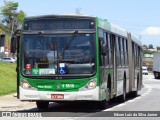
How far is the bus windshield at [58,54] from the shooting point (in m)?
17.8

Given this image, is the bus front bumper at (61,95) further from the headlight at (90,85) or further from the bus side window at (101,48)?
the bus side window at (101,48)

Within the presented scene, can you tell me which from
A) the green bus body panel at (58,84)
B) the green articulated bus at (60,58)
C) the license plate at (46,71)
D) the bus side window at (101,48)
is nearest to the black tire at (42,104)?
the green articulated bus at (60,58)

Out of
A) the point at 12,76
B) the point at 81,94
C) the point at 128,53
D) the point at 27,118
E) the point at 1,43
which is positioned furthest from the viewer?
the point at 12,76

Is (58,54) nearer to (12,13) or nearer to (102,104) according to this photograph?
(102,104)

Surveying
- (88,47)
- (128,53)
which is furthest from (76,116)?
(128,53)

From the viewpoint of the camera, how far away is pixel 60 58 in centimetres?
1788

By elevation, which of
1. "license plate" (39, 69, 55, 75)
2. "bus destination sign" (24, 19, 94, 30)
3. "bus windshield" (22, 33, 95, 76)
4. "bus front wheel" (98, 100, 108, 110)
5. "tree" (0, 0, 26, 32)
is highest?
"tree" (0, 0, 26, 32)

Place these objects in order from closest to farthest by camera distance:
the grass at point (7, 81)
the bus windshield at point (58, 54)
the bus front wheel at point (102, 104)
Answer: the bus windshield at point (58, 54) → the bus front wheel at point (102, 104) → the grass at point (7, 81)

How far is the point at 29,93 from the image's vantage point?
17781 millimetres

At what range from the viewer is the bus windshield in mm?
17750

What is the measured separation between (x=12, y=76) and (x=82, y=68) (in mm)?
20300

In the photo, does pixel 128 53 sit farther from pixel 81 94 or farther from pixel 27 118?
pixel 27 118

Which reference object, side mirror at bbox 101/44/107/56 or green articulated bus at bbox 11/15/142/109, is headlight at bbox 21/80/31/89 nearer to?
green articulated bus at bbox 11/15/142/109

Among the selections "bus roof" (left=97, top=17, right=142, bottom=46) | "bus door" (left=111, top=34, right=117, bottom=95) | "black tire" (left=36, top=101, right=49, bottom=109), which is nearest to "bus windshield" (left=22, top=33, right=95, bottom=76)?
"bus roof" (left=97, top=17, right=142, bottom=46)
